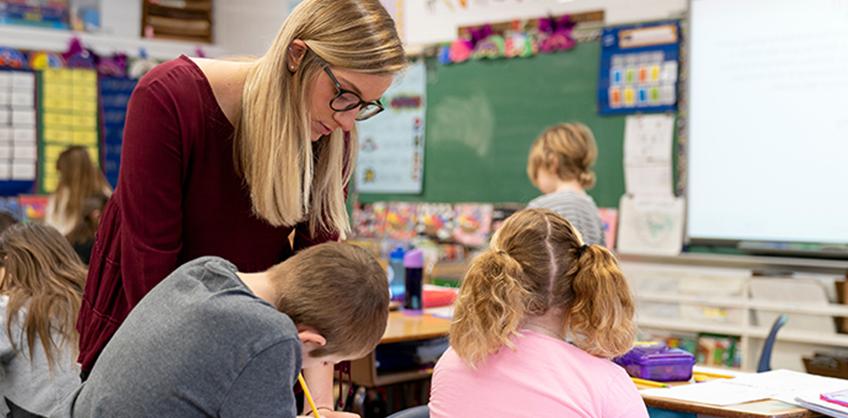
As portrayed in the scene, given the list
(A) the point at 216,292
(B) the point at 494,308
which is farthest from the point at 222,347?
(B) the point at 494,308

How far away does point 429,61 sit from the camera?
5969 millimetres

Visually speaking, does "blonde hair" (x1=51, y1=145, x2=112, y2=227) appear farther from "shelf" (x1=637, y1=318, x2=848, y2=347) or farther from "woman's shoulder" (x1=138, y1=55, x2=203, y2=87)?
"woman's shoulder" (x1=138, y1=55, x2=203, y2=87)

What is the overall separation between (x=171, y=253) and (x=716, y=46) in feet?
11.4

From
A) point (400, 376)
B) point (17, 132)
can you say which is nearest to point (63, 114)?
point (17, 132)

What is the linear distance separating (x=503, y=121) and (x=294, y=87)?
390 cm

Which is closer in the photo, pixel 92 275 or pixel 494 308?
pixel 92 275

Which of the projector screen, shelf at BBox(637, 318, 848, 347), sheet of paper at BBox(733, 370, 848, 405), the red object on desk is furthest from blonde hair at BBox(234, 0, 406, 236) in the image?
the projector screen

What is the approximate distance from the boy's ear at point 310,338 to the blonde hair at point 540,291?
62cm

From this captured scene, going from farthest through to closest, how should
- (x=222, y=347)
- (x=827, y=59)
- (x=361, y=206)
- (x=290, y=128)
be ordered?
(x=361, y=206), (x=827, y=59), (x=290, y=128), (x=222, y=347)

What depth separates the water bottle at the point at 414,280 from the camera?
12.6ft

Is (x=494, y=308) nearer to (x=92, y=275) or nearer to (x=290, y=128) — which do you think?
(x=290, y=128)

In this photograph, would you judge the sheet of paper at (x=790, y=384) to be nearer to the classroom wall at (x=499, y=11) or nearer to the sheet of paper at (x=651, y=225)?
the sheet of paper at (x=651, y=225)

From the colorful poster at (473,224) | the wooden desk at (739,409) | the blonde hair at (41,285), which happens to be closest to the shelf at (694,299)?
the colorful poster at (473,224)

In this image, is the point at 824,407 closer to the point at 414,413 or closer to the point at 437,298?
the point at 414,413
